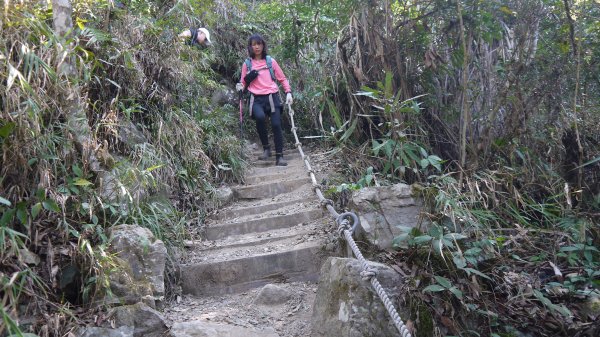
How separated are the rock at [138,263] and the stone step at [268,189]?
2.32 metres

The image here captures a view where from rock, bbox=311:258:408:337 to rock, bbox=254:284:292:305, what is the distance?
54 centimetres

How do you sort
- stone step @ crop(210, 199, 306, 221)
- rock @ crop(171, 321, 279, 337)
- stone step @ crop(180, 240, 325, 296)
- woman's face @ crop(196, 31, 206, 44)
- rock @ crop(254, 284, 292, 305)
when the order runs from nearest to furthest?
rock @ crop(171, 321, 279, 337) < rock @ crop(254, 284, 292, 305) < stone step @ crop(180, 240, 325, 296) < stone step @ crop(210, 199, 306, 221) < woman's face @ crop(196, 31, 206, 44)

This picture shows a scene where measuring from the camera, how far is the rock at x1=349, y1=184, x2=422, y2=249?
3123mm

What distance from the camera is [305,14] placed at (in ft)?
20.6

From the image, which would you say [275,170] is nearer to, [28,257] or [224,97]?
[224,97]

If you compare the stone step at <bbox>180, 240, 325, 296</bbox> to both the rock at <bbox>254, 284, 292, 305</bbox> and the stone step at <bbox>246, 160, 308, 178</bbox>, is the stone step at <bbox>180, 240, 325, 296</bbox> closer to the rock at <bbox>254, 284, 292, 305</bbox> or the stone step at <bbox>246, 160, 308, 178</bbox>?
the rock at <bbox>254, 284, 292, 305</bbox>

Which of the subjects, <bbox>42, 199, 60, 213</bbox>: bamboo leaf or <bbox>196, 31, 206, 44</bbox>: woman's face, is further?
<bbox>196, 31, 206, 44</bbox>: woman's face

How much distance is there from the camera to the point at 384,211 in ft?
10.6

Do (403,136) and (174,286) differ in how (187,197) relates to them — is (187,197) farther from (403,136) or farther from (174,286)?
(403,136)

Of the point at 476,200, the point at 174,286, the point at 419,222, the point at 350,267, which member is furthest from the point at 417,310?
the point at 174,286

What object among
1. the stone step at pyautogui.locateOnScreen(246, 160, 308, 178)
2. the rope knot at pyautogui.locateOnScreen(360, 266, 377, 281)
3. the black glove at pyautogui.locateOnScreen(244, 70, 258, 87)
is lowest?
the stone step at pyautogui.locateOnScreen(246, 160, 308, 178)

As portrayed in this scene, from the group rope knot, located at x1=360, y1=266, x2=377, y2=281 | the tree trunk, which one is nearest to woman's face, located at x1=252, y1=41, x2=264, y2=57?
the tree trunk

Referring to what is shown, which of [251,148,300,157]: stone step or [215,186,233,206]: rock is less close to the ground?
[251,148,300,157]: stone step

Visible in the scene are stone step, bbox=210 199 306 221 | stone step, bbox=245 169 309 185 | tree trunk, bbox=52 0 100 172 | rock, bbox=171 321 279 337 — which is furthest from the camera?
stone step, bbox=245 169 309 185
